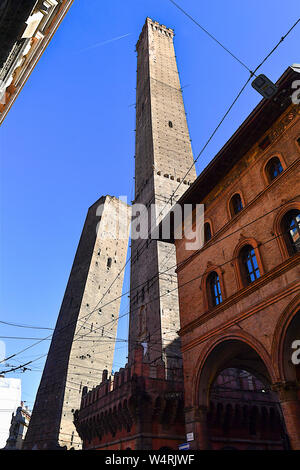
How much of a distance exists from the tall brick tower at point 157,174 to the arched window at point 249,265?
24.3 ft

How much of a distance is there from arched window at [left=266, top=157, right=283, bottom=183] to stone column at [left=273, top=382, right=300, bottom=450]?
234 inches

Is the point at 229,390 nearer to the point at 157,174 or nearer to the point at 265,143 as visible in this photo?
the point at 265,143

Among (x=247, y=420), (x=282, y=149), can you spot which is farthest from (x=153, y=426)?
(x=282, y=149)

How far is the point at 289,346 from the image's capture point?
838 centimetres

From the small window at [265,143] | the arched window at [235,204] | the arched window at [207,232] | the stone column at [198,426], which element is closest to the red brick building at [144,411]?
the stone column at [198,426]

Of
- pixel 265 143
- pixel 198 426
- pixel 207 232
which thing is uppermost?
pixel 265 143

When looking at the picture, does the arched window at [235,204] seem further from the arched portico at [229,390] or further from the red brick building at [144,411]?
the red brick building at [144,411]

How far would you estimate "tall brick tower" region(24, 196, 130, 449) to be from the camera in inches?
973

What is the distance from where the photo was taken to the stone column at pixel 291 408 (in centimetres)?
742

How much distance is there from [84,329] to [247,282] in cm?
2310

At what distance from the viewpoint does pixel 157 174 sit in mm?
26719

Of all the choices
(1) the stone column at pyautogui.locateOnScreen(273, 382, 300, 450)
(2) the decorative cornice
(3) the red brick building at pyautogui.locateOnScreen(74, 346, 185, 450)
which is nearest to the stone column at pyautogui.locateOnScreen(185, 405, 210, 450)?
(2) the decorative cornice

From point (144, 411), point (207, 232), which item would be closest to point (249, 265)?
point (207, 232)

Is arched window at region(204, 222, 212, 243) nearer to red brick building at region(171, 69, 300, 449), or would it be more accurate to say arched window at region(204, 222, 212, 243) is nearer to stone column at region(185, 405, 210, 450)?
red brick building at region(171, 69, 300, 449)
